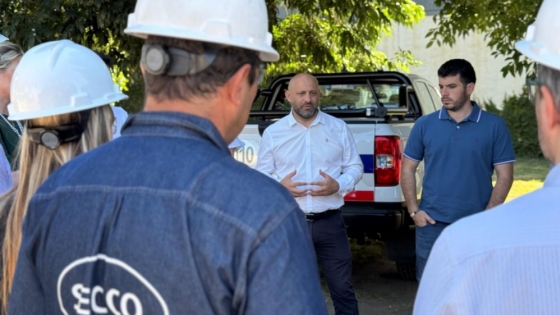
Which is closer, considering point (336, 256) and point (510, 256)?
point (510, 256)

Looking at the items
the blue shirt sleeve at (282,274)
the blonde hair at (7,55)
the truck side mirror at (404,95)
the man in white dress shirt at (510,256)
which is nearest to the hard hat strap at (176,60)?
the blue shirt sleeve at (282,274)

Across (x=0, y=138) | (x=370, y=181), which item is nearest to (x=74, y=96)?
(x=0, y=138)

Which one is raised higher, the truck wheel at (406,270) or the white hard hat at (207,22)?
the white hard hat at (207,22)

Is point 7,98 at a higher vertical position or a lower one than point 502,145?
higher

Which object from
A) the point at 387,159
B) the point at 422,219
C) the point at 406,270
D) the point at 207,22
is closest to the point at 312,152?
the point at 422,219

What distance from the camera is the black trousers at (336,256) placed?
5.76 metres

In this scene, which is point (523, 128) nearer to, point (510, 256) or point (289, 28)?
point (289, 28)

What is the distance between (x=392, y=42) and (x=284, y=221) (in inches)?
1039

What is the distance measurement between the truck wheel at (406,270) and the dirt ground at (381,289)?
8cm

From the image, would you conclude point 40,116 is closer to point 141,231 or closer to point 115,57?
point 141,231

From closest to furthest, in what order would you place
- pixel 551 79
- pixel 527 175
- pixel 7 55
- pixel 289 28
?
pixel 551 79 → pixel 7 55 → pixel 289 28 → pixel 527 175

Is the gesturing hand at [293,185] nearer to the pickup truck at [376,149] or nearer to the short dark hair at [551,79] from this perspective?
the pickup truck at [376,149]

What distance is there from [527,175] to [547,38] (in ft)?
55.9

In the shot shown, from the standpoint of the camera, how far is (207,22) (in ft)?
5.54
